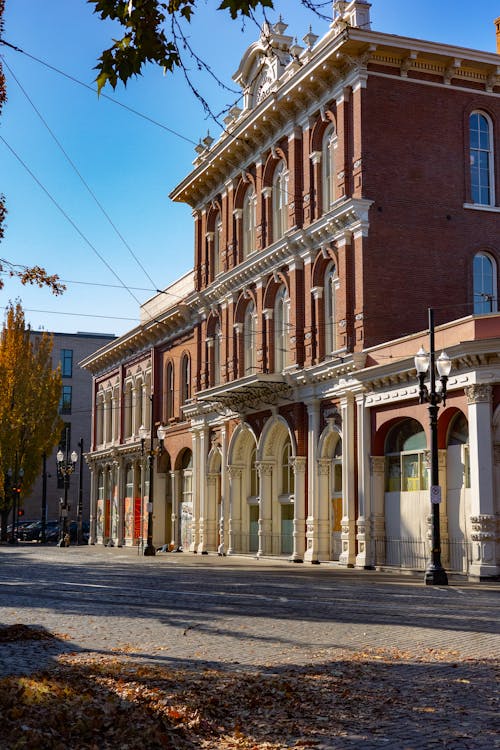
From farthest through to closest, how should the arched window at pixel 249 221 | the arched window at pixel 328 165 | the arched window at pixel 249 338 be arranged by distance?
the arched window at pixel 249 221
the arched window at pixel 249 338
the arched window at pixel 328 165

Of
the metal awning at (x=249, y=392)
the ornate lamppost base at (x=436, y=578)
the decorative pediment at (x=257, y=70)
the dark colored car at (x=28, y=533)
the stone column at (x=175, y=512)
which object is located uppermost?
the decorative pediment at (x=257, y=70)

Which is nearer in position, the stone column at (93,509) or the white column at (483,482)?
the white column at (483,482)

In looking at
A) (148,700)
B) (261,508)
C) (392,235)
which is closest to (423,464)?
(392,235)

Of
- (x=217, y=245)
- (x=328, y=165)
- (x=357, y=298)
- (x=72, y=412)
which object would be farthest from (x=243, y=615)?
(x=72, y=412)

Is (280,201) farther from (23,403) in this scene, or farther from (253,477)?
(23,403)

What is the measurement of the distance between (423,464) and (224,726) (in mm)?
20678

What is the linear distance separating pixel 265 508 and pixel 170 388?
15.3 meters

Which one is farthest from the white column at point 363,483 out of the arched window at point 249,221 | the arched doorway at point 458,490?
the arched window at point 249,221

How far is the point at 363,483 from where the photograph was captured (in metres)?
29.4

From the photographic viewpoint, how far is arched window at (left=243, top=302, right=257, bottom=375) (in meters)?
39.0

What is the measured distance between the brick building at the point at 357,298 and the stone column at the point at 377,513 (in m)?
0.04

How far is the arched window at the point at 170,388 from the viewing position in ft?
164

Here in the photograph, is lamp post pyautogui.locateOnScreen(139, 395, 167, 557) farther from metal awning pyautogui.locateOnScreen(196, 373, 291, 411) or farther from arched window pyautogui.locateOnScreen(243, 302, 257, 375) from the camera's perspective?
arched window pyautogui.locateOnScreen(243, 302, 257, 375)

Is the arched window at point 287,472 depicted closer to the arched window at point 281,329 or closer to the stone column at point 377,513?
the arched window at point 281,329
